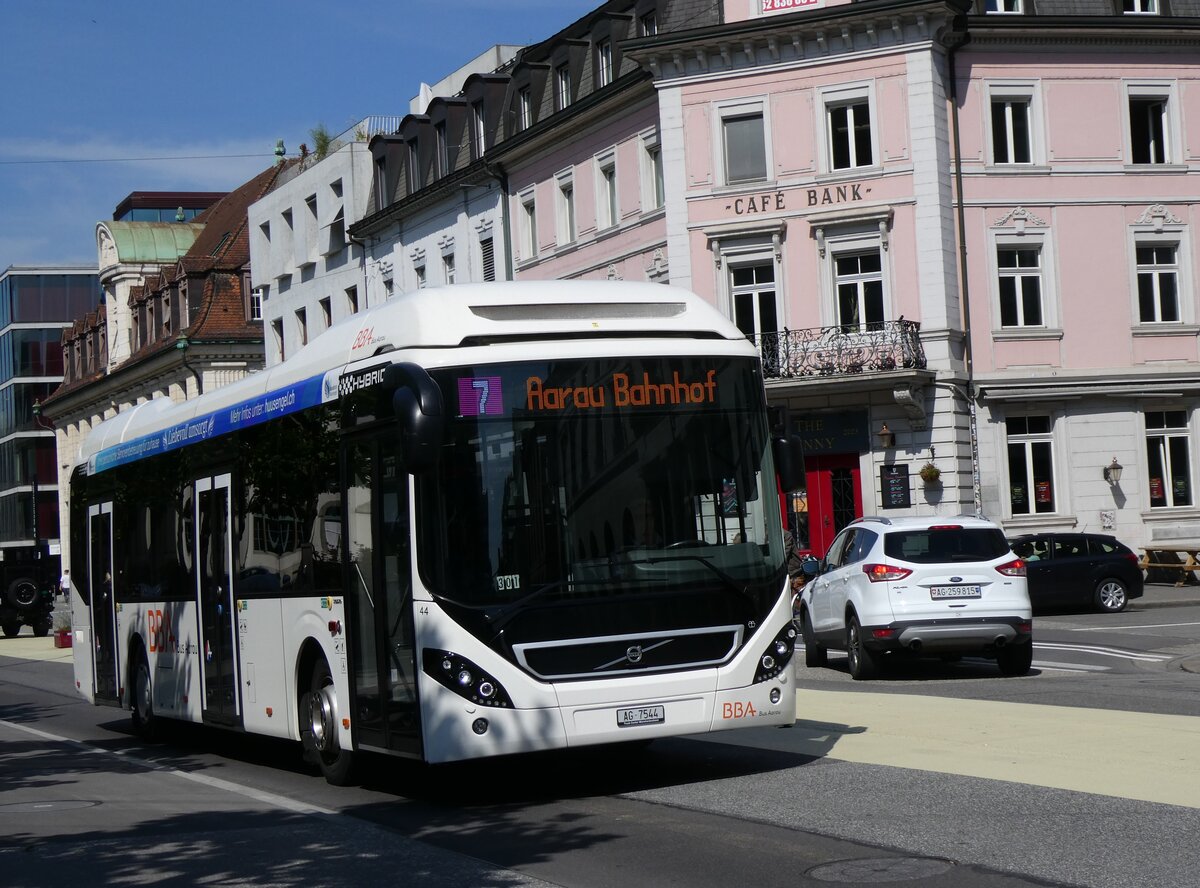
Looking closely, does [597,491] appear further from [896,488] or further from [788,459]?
[896,488]

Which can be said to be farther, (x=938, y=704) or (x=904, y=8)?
(x=904, y=8)

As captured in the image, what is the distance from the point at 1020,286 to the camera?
1471 inches

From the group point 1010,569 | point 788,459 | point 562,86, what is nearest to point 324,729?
point 788,459

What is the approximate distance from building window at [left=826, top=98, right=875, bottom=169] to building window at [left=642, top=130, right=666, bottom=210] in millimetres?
4171

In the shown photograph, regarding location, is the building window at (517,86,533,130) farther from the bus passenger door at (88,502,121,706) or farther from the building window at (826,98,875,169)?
the bus passenger door at (88,502,121,706)

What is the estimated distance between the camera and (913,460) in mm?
36188

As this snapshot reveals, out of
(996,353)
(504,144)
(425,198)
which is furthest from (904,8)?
(425,198)

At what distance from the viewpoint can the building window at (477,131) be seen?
47.5m

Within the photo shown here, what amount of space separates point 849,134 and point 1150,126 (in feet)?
22.7

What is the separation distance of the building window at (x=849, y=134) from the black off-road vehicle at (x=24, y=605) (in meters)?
31.4

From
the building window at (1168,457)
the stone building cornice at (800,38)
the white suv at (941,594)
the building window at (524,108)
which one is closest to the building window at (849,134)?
the stone building cornice at (800,38)

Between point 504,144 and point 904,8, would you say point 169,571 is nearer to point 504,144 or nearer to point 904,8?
point 904,8

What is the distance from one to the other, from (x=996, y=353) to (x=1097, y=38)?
713 centimetres

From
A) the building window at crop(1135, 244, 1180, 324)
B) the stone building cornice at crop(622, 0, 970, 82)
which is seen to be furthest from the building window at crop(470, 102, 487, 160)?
the building window at crop(1135, 244, 1180, 324)
